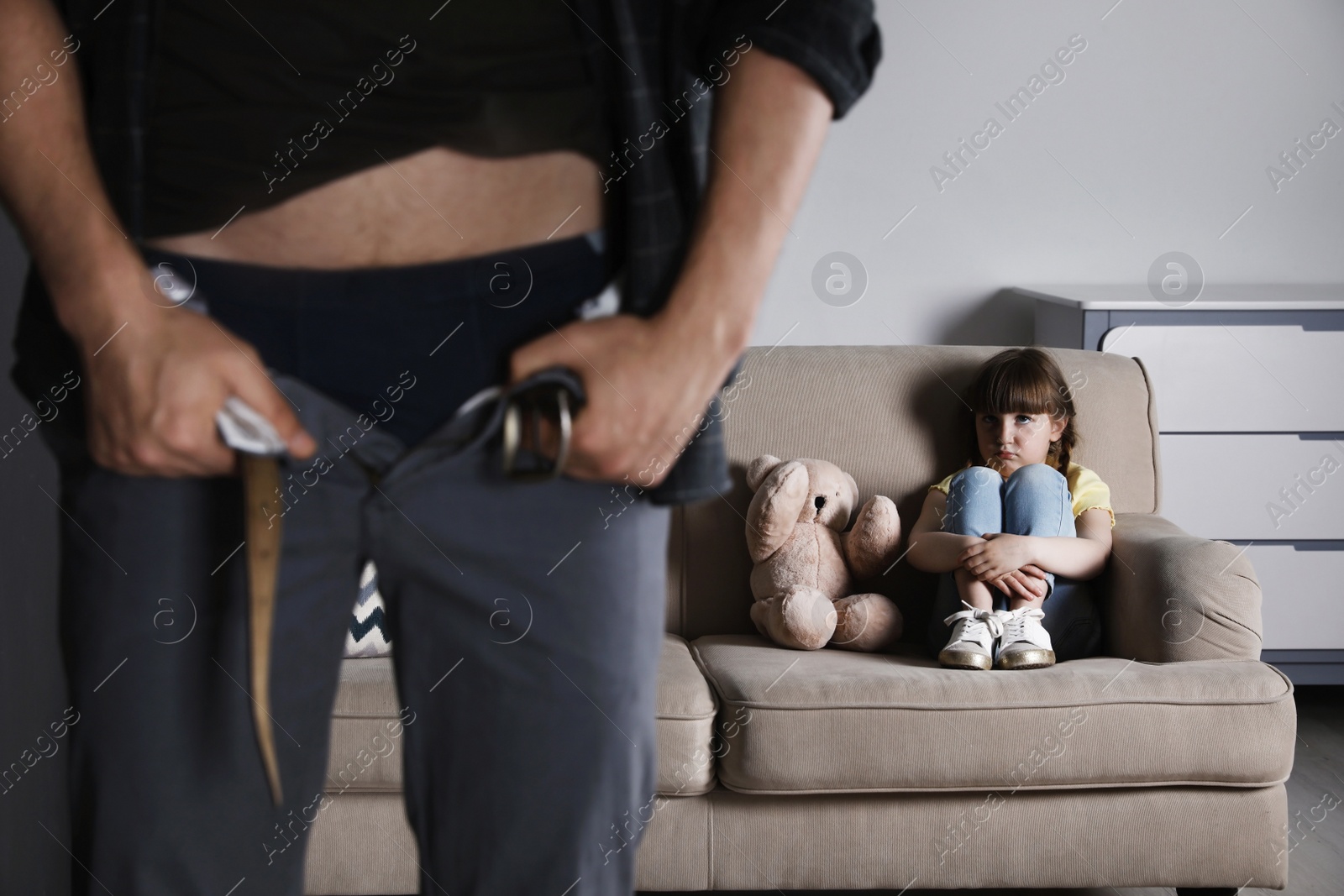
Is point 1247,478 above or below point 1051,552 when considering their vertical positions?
above

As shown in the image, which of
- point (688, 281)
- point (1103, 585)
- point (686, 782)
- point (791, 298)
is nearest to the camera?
point (688, 281)

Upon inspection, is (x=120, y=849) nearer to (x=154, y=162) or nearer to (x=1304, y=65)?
(x=154, y=162)

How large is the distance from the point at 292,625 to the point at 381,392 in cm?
9

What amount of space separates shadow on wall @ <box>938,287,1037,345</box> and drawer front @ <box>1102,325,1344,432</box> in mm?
407

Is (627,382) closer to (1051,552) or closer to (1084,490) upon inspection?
(1051,552)

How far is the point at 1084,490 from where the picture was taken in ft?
5.50

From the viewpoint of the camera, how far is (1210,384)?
2119mm

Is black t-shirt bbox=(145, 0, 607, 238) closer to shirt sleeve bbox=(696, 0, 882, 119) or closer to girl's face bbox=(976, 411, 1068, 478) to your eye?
shirt sleeve bbox=(696, 0, 882, 119)

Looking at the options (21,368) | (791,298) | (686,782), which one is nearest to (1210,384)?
(791,298)

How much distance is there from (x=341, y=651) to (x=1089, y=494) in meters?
1.46

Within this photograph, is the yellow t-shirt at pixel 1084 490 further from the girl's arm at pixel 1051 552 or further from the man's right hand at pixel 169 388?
the man's right hand at pixel 169 388

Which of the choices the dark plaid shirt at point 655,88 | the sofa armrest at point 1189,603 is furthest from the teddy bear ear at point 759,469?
the dark plaid shirt at point 655,88

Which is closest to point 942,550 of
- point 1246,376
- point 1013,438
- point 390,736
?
point 1013,438

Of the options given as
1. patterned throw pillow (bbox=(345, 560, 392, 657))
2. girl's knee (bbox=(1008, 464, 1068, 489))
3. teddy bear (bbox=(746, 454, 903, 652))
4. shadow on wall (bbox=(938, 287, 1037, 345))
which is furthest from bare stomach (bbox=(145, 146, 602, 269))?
shadow on wall (bbox=(938, 287, 1037, 345))
